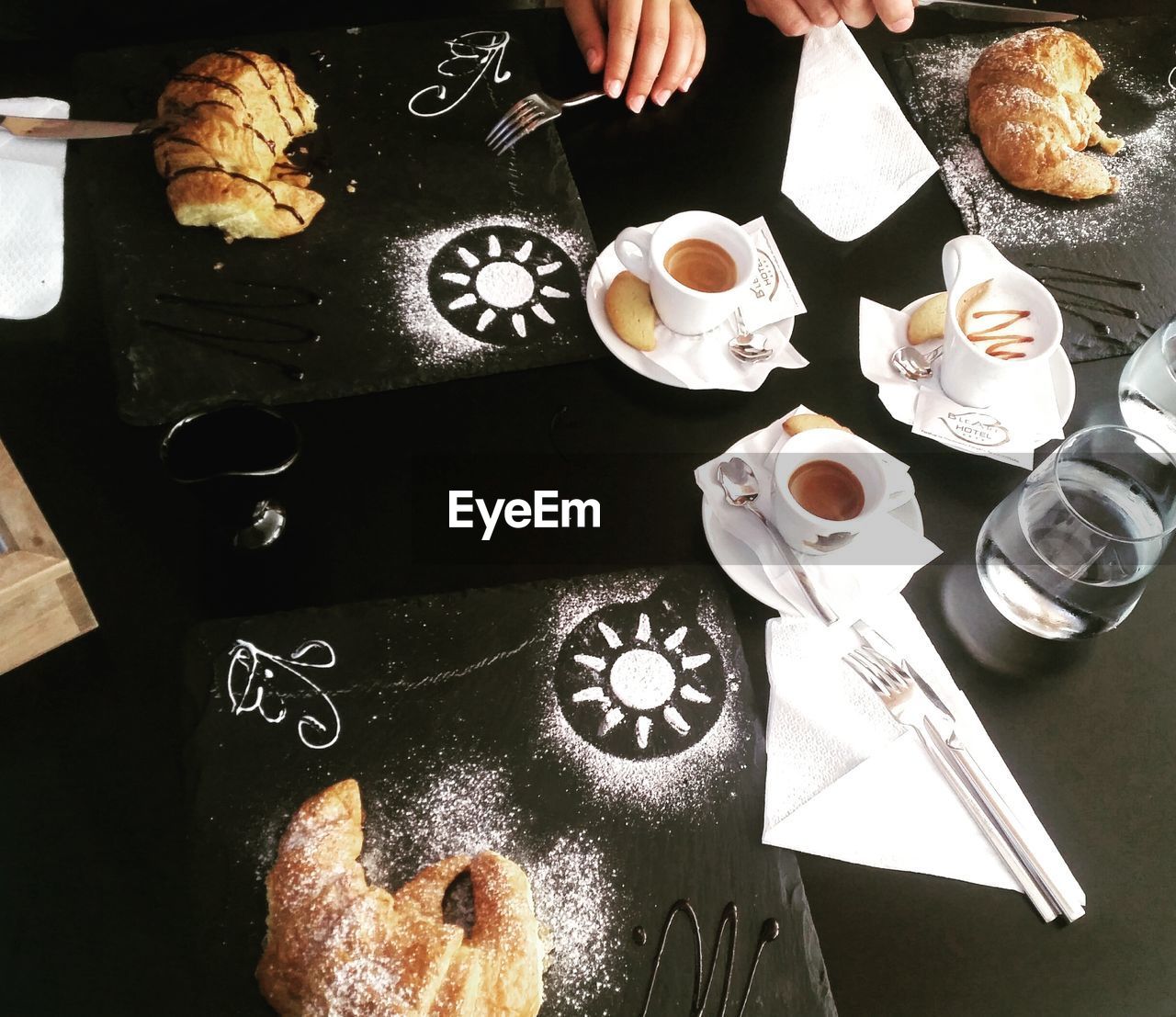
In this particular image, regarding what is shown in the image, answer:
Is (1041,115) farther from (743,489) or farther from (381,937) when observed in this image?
(381,937)

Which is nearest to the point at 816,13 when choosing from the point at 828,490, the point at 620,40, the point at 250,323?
the point at 620,40

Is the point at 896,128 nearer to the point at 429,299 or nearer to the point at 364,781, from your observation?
the point at 429,299

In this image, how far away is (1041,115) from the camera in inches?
60.2

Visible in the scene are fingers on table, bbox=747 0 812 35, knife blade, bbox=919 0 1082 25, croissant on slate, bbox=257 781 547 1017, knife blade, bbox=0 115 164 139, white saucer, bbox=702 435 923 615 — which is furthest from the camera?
knife blade, bbox=919 0 1082 25

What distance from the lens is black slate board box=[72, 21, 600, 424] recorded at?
1.26 metres

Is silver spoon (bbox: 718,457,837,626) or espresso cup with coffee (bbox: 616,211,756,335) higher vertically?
espresso cup with coffee (bbox: 616,211,756,335)

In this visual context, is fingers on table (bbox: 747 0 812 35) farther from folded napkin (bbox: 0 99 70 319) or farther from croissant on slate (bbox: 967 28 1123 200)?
folded napkin (bbox: 0 99 70 319)

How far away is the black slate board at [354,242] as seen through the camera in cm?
126

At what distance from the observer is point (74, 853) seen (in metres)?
0.96

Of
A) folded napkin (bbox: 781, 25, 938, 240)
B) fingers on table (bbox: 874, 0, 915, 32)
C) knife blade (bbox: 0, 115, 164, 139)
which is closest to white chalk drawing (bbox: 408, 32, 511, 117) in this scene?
knife blade (bbox: 0, 115, 164, 139)

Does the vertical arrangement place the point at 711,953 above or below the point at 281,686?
below

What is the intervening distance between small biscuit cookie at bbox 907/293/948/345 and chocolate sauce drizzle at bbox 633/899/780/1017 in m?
0.82

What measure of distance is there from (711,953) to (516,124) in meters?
1.22

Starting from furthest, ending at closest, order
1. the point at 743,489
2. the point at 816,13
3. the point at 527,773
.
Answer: the point at 816,13, the point at 743,489, the point at 527,773
